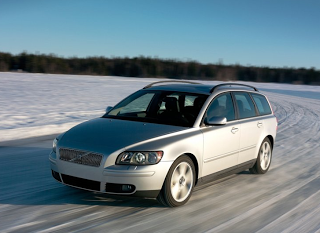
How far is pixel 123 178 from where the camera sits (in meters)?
5.01

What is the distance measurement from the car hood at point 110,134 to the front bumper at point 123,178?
23cm

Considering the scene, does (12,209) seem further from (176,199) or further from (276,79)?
(276,79)

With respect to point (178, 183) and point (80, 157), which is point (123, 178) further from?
point (178, 183)

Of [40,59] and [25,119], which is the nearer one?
[25,119]

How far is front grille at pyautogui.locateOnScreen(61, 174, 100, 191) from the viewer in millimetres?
5102

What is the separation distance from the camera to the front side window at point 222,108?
20.8 ft

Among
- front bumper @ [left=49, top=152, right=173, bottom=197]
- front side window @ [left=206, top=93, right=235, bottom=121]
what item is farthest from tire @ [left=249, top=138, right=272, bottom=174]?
front bumper @ [left=49, top=152, right=173, bottom=197]

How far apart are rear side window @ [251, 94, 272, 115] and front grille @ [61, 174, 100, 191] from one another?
3.62 meters

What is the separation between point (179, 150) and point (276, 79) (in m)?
50.9

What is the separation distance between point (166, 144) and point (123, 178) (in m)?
0.65

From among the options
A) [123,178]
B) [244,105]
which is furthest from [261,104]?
[123,178]

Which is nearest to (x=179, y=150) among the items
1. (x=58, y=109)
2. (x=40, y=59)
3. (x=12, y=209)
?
(x=12, y=209)

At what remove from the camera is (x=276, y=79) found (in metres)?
54.2

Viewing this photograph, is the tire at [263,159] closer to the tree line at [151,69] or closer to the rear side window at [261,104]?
the rear side window at [261,104]
